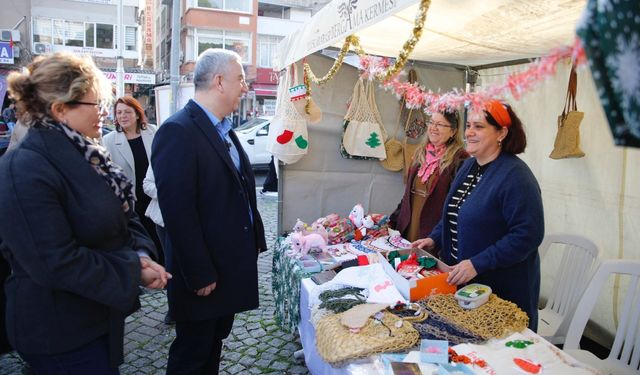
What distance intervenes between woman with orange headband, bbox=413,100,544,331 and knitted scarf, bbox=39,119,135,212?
4.67ft

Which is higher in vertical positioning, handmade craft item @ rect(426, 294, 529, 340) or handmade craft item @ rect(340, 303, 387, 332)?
handmade craft item @ rect(426, 294, 529, 340)

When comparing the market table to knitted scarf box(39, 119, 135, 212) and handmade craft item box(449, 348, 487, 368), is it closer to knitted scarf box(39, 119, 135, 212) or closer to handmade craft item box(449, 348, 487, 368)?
handmade craft item box(449, 348, 487, 368)

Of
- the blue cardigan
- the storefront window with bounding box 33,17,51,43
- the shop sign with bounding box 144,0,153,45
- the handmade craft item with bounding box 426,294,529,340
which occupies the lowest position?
the handmade craft item with bounding box 426,294,529,340

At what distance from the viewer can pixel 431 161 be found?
3.01m

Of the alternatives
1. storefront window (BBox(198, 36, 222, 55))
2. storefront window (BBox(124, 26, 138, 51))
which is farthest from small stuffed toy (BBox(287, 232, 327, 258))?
storefront window (BBox(124, 26, 138, 51))

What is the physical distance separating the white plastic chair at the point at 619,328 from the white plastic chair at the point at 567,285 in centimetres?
36

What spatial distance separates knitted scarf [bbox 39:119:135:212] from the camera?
4.67 ft

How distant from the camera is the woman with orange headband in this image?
6.27 feet

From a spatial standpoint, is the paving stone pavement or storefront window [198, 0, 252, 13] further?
storefront window [198, 0, 252, 13]

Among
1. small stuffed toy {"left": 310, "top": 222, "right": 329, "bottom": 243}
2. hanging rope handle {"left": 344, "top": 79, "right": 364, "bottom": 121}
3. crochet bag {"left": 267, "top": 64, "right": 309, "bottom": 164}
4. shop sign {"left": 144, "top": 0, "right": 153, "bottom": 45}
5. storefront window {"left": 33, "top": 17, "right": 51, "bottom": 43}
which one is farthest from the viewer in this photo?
shop sign {"left": 144, "top": 0, "right": 153, "bottom": 45}

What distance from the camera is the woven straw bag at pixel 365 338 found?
1.51m

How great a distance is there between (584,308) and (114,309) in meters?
2.26

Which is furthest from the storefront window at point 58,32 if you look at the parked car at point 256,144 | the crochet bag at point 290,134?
the crochet bag at point 290,134

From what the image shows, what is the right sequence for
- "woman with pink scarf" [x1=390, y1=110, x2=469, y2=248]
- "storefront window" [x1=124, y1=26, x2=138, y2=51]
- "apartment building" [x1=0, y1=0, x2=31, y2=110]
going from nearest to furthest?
"woman with pink scarf" [x1=390, y1=110, x2=469, y2=248]
"apartment building" [x1=0, y1=0, x2=31, y2=110]
"storefront window" [x1=124, y1=26, x2=138, y2=51]
